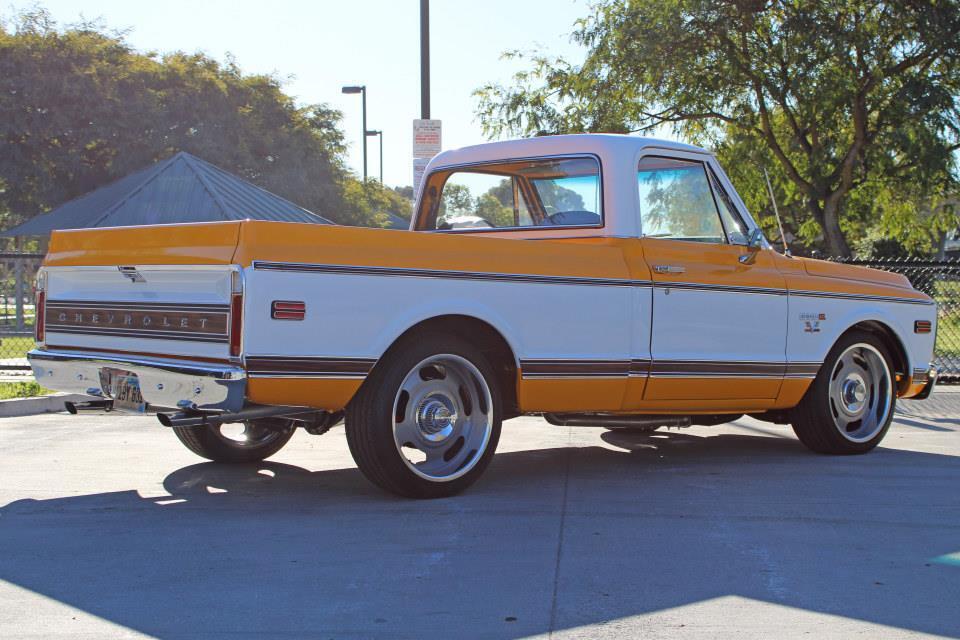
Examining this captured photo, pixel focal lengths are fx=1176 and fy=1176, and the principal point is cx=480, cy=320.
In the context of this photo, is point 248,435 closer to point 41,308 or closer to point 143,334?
point 41,308

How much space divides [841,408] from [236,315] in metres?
4.55

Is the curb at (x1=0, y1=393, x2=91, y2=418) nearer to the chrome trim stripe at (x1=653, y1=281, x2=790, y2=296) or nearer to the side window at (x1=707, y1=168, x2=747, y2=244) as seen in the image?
the chrome trim stripe at (x1=653, y1=281, x2=790, y2=296)

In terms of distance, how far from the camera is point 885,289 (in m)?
8.18

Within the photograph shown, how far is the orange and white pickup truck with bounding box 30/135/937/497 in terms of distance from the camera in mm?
5398

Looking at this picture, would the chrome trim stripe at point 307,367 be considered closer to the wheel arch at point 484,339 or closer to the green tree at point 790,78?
the wheel arch at point 484,339

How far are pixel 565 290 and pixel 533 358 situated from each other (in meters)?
0.41

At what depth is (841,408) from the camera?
26.3 ft

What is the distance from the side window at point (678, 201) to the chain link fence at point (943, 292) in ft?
22.1

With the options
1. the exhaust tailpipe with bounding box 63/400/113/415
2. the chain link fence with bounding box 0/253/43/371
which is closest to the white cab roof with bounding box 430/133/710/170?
the exhaust tailpipe with bounding box 63/400/113/415

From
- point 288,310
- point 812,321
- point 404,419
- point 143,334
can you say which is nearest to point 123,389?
point 143,334

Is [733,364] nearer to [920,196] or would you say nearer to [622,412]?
[622,412]

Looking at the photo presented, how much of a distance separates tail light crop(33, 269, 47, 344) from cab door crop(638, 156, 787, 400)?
11.1 feet

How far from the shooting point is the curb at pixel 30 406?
9.99m

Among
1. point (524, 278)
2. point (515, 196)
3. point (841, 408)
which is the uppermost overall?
point (515, 196)
